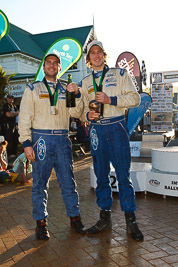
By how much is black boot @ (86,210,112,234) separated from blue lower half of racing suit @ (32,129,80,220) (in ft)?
1.08

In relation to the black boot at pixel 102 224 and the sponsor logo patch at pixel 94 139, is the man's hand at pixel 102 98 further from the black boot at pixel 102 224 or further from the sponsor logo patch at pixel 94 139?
the black boot at pixel 102 224

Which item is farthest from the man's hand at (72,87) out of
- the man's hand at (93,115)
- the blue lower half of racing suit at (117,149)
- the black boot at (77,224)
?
the black boot at (77,224)

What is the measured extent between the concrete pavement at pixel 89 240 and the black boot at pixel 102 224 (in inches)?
3.1

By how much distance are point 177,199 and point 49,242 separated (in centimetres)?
266

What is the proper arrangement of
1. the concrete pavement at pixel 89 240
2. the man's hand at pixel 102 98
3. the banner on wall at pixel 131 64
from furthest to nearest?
the banner on wall at pixel 131 64
the man's hand at pixel 102 98
the concrete pavement at pixel 89 240

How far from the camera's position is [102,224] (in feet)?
12.5

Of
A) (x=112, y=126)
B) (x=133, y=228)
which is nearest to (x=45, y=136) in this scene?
(x=112, y=126)

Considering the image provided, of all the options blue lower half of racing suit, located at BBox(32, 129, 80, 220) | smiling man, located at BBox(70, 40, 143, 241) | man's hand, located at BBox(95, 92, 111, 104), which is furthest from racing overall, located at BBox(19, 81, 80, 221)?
man's hand, located at BBox(95, 92, 111, 104)

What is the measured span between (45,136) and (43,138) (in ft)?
0.11

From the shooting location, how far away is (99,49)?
12.1ft

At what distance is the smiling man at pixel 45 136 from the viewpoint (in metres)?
3.58

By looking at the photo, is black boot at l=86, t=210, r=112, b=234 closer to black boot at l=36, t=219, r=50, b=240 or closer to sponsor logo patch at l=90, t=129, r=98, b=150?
black boot at l=36, t=219, r=50, b=240

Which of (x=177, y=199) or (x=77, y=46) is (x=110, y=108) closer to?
(x=177, y=199)

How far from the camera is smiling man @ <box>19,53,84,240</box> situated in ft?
11.8
